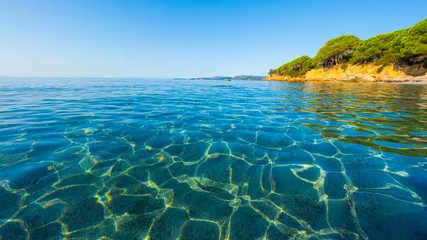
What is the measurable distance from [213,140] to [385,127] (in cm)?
720

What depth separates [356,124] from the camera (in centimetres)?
762

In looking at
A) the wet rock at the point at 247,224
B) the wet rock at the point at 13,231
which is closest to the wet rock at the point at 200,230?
the wet rock at the point at 247,224

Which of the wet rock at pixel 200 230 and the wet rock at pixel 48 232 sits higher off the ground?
the wet rock at pixel 48 232

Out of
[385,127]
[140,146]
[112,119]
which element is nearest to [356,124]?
[385,127]

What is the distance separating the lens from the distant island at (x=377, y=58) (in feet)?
127

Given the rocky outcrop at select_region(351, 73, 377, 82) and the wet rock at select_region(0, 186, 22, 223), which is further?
the rocky outcrop at select_region(351, 73, 377, 82)

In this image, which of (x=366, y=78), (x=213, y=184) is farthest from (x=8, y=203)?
(x=366, y=78)

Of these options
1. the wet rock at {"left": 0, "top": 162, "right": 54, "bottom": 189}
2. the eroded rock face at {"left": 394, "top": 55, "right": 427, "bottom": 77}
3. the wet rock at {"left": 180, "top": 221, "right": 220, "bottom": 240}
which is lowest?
the wet rock at {"left": 180, "top": 221, "right": 220, "bottom": 240}

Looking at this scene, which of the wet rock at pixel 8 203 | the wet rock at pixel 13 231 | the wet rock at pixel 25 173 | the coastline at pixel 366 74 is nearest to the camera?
the wet rock at pixel 13 231

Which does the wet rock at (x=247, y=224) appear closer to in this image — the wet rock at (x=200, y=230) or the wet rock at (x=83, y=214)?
the wet rock at (x=200, y=230)

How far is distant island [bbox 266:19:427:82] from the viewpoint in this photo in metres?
38.7

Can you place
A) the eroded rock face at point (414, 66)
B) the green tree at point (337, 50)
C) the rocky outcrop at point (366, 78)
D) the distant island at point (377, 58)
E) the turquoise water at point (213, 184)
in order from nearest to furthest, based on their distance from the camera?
the turquoise water at point (213, 184), the distant island at point (377, 58), the eroded rock face at point (414, 66), the rocky outcrop at point (366, 78), the green tree at point (337, 50)

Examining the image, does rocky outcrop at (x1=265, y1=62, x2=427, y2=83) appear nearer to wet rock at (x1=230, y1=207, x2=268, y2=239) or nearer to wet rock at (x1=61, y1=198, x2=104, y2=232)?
wet rock at (x1=230, y1=207, x2=268, y2=239)

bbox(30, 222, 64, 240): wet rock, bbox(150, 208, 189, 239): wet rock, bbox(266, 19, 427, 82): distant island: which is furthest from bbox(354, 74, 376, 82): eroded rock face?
bbox(30, 222, 64, 240): wet rock
